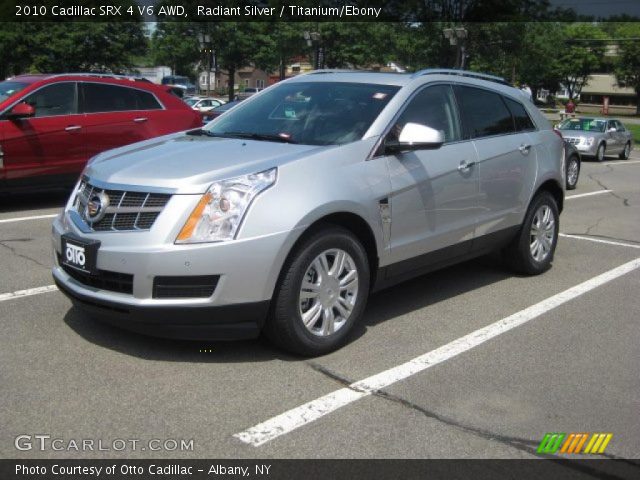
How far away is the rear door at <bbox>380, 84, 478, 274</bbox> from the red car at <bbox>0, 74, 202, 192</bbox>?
18.3 feet

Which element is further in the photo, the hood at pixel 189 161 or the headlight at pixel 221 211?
the hood at pixel 189 161

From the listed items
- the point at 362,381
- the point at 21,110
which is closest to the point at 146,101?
the point at 21,110

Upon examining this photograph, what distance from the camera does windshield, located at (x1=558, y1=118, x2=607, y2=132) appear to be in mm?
22719

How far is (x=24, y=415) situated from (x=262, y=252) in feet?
4.78

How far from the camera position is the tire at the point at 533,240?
21.4 ft

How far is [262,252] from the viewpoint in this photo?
13.3 ft

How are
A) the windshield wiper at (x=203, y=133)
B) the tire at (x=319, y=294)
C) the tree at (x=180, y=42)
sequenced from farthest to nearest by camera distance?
the tree at (x=180, y=42) → the windshield wiper at (x=203, y=133) → the tire at (x=319, y=294)

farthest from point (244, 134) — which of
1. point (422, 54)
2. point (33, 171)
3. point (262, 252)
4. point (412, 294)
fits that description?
point (422, 54)

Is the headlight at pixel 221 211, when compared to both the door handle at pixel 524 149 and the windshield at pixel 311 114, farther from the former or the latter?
the door handle at pixel 524 149

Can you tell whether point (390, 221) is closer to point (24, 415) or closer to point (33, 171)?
point (24, 415)

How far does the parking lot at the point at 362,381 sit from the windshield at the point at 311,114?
1.39 m

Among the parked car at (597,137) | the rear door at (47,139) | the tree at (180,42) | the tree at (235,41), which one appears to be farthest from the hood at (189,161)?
the tree at (180,42)

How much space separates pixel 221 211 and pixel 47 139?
20.0ft

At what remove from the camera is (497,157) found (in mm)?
5977
